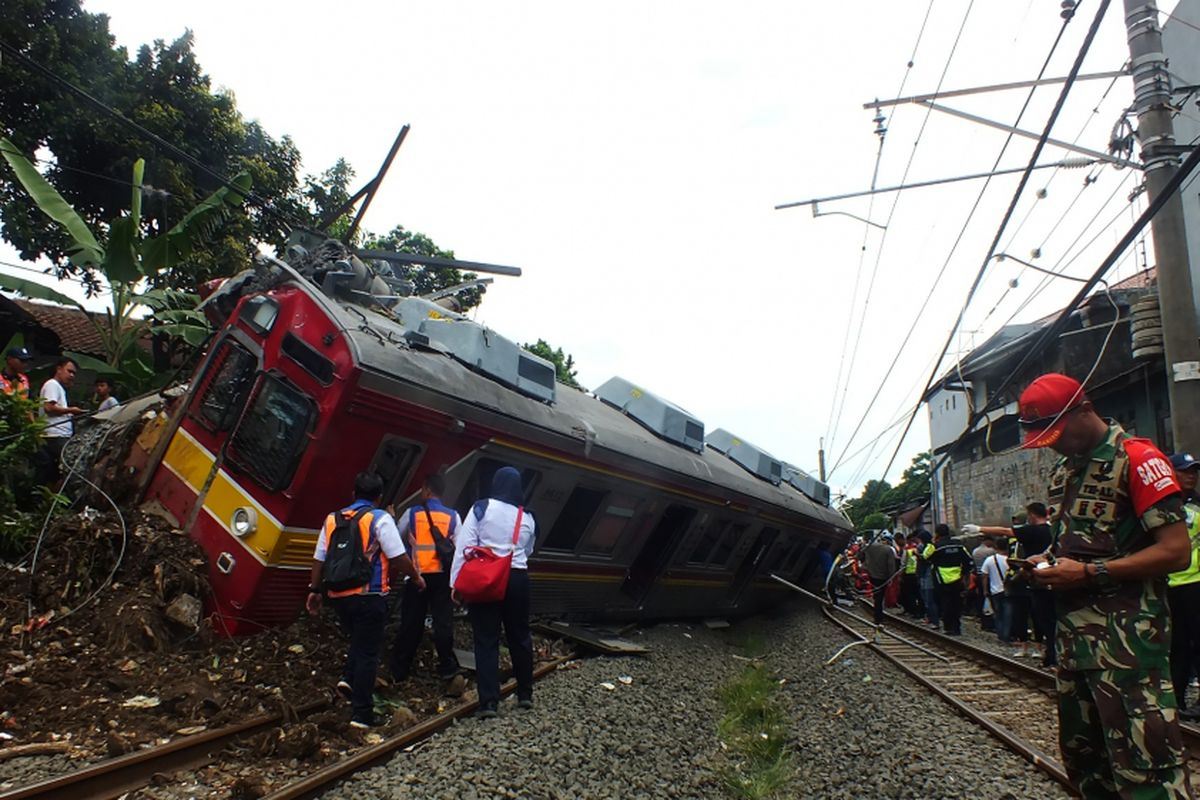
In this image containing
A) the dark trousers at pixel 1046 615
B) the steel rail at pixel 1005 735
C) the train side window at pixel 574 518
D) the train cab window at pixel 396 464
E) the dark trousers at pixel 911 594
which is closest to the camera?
the steel rail at pixel 1005 735

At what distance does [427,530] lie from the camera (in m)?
5.72

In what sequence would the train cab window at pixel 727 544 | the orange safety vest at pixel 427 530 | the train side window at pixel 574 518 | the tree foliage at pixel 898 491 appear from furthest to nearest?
the tree foliage at pixel 898 491
the train cab window at pixel 727 544
the train side window at pixel 574 518
the orange safety vest at pixel 427 530

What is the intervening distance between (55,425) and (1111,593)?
805 centimetres

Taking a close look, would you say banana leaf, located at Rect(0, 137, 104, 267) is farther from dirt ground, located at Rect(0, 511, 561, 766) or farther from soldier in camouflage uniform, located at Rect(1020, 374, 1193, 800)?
soldier in camouflage uniform, located at Rect(1020, 374, 1193, 800)

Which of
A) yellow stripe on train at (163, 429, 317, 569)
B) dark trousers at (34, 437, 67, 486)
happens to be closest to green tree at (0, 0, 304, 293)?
dark trousers at (34, 437, 67, 486)

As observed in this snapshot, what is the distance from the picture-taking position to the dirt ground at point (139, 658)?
4.23 m

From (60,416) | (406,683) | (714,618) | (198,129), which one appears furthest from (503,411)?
(198,129)

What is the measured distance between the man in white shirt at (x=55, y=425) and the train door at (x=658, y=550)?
6.13 metres

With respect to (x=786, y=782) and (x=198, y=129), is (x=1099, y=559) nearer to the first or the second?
(x=786, y=782)

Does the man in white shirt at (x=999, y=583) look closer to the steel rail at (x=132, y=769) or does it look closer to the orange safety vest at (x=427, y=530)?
the orange safety vest at (x=427, y=530)

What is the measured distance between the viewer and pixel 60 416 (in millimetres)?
7215

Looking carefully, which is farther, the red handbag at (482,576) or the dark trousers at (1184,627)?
the dark trousers at (1184,627)

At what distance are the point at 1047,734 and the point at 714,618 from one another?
21.6 feet

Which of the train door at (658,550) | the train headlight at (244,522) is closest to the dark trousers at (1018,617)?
the train door at (658,550)
